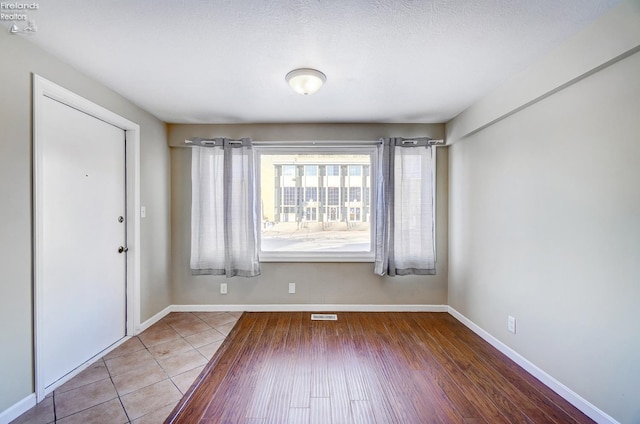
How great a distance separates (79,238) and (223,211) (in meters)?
1.32

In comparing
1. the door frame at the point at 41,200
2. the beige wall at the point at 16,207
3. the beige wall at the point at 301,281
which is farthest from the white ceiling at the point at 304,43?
the beige wall at the point at 301,281

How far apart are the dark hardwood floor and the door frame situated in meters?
1.03

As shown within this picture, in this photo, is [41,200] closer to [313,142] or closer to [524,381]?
[313,142]

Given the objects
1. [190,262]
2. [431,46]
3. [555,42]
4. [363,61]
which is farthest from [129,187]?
[555,42]

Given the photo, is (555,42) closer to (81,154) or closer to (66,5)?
(66,5)

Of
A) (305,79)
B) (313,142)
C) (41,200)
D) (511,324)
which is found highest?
(305,79)

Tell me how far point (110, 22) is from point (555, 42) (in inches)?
109

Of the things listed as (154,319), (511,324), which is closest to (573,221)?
(511,324)

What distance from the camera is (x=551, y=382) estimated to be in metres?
1.84

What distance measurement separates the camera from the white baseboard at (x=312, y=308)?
322cm

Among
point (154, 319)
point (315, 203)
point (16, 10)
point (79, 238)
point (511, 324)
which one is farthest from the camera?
point (315, 203)

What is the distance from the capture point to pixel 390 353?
2.32 m

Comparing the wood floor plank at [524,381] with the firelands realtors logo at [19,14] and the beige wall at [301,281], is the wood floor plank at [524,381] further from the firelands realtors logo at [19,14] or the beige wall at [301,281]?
the firelands realtors logo at [19,14]

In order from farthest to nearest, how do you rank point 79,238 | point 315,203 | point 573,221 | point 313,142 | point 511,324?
point 315,203, point 313,142, point 511,324, point 79,238, point 573,221
